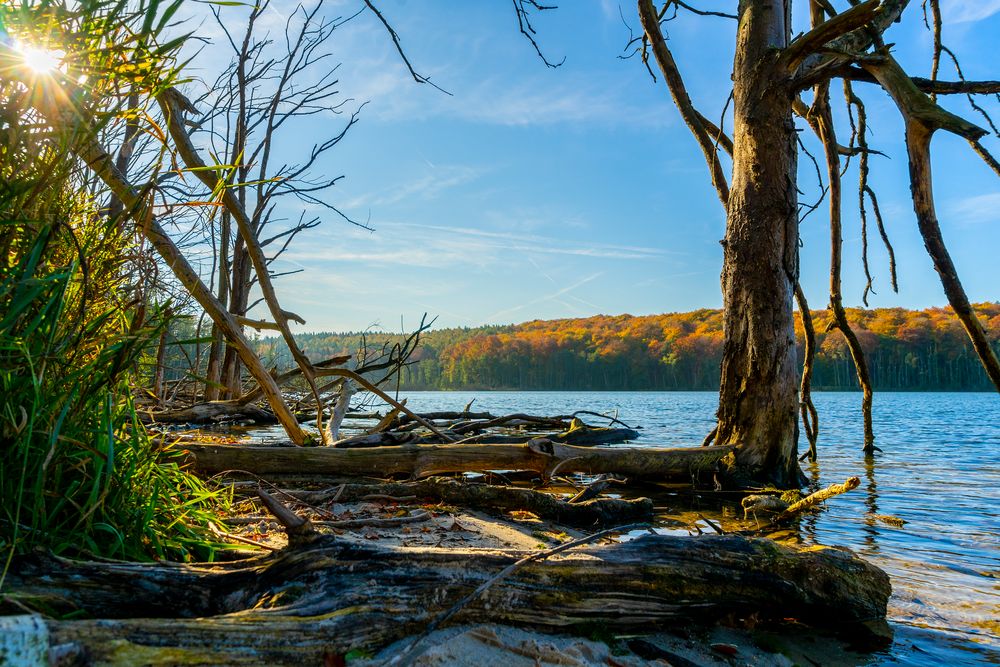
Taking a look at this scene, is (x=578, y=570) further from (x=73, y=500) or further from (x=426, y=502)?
(x=426, y=502)

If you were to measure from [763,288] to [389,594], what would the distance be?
16.3ft

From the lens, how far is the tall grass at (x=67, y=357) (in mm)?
1653

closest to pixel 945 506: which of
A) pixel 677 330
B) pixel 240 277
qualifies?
pixel 240 277

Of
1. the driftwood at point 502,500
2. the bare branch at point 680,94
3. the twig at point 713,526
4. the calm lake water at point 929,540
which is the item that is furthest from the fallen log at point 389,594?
the bare branch at point 680,94

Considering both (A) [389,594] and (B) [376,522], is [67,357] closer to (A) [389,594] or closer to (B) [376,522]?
(A) [389,594]

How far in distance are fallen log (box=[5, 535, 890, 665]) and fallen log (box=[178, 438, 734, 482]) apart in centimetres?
295

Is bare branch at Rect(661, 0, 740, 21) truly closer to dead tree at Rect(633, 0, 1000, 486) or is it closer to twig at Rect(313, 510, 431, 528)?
dead tree at Rect(633, 0, 1000, 486)

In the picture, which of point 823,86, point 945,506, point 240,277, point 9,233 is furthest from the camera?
point 240,277

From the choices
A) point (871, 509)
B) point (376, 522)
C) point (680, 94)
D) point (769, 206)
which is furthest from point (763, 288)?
point (376, 522)

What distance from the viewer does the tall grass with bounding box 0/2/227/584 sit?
5.42ft

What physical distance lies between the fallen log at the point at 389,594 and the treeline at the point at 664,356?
47078 mm

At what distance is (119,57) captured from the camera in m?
1.94

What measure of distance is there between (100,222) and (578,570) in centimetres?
194

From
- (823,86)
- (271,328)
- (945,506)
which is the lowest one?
(945,506)
